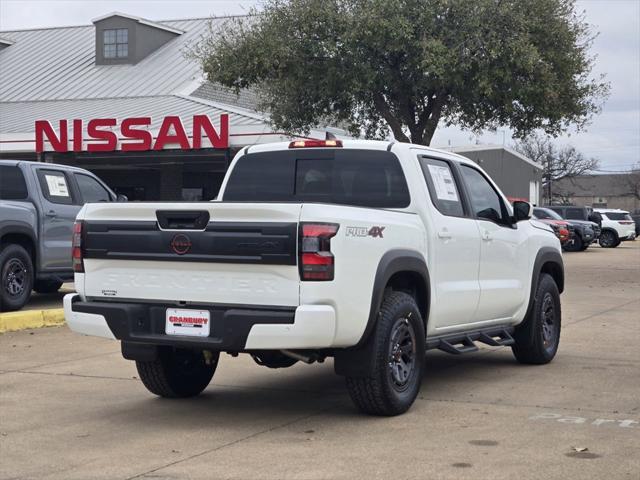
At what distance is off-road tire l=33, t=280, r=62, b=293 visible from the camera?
1538cm

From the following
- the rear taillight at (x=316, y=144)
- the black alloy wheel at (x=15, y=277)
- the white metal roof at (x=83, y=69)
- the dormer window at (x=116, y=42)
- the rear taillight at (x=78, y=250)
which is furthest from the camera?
the dormer window at (x=116, y=42)

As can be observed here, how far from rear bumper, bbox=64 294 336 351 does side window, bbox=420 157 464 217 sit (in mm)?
1906

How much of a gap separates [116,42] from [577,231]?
18092mm

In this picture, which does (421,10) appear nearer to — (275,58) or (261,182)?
(275,58)

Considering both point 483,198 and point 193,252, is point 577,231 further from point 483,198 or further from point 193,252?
point 193,252

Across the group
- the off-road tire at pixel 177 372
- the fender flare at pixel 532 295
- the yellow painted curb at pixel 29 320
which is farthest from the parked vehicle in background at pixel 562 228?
the off-road tire at pixel 177 372

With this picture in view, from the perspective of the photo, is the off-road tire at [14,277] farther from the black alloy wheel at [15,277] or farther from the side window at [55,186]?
the side window at [55,186]

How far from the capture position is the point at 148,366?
7.75 meters

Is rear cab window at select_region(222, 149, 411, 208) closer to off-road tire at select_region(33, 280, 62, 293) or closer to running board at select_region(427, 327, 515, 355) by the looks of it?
running board at select_region(427, 327, 515, 355)

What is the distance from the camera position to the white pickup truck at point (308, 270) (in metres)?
6.51

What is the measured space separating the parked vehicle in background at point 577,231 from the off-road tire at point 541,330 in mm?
27564

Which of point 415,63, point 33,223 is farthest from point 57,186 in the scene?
point 415,63

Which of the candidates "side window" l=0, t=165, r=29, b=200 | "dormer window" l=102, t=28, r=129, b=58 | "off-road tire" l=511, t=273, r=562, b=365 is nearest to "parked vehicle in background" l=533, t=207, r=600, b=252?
"dormer window" l=102, t=28, r=129, b=58

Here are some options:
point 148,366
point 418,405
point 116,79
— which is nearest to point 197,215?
point 148,366
